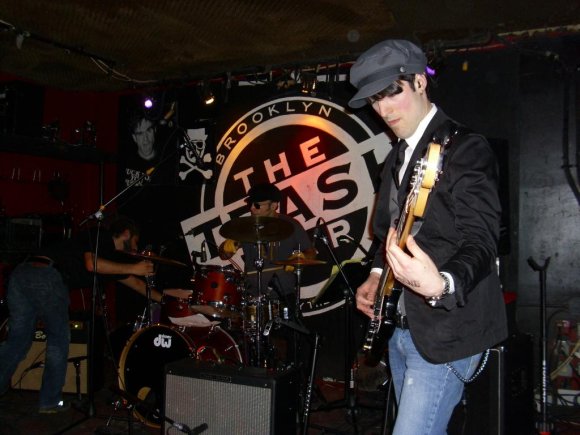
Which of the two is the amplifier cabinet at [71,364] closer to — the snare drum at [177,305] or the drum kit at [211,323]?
the drum kit at [211,323]

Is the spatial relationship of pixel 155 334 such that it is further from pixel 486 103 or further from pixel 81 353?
pixel 486 103

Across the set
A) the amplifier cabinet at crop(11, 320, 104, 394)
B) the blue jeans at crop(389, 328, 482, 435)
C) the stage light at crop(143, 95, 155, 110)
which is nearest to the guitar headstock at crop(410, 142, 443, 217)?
the blue jeans at crop(389, 328, 482, 435)

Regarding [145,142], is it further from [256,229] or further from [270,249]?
[256,229]

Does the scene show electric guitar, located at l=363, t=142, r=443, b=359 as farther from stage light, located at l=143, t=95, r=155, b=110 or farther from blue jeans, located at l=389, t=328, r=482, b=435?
stage light, located at l=143, t=95, r=155, b=110

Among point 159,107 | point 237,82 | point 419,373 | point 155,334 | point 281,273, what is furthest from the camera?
point 159,107

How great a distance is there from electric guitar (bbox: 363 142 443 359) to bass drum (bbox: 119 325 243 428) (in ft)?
8.58

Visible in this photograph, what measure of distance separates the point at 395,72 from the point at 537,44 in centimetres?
408

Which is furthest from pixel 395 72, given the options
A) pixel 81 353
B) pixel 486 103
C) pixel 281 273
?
pixel 81 353

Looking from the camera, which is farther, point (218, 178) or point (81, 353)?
point (218, 178)

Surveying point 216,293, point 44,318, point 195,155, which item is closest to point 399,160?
point 216,293

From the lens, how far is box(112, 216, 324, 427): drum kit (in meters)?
4.42

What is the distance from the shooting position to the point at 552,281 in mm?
5145

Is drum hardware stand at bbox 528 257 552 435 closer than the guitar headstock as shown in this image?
No

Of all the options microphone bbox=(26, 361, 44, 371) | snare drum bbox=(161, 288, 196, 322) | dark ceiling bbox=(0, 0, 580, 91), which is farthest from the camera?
microphone bbox=(26, 361, 44, 371)
